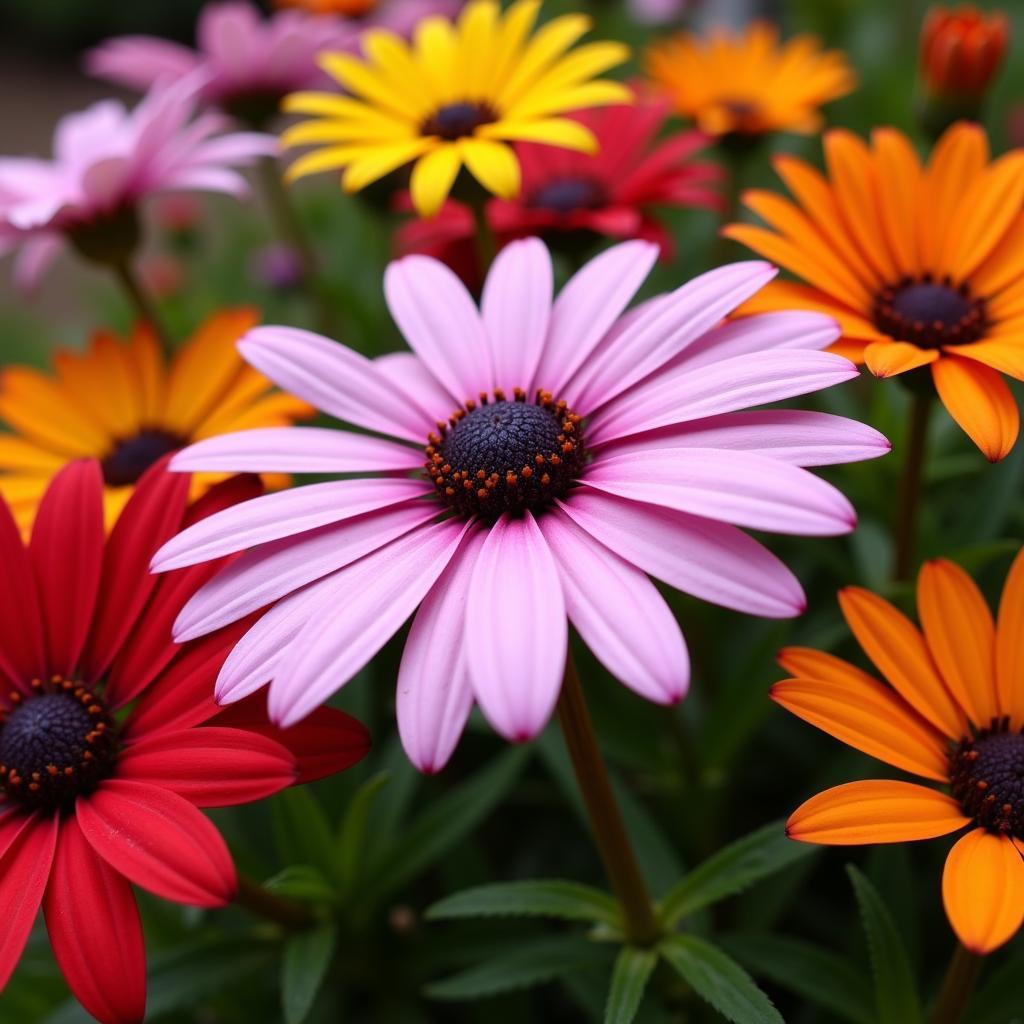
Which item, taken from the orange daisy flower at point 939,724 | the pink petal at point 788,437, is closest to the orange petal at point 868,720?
the orange daisy flower at point 939,724

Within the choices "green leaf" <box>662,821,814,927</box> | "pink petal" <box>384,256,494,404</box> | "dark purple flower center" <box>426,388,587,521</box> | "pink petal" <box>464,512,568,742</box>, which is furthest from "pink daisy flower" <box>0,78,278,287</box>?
"green leaf" <box>662,821,814,927</box>

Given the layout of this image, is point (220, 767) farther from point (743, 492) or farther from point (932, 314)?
Result: point (932, 314)

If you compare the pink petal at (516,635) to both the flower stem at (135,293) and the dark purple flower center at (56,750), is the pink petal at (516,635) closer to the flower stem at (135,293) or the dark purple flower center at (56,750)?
the dark purple flower center at (56,750)

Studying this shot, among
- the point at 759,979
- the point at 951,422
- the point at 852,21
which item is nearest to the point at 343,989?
the point at 759,979

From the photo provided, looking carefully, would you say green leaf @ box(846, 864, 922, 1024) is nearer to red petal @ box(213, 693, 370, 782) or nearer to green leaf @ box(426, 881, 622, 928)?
green leaf @ box(426, 881, 622, 928)

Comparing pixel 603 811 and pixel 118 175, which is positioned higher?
pixel 118 175

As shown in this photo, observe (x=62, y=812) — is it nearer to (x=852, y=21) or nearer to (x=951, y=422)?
(x=951, y=422)

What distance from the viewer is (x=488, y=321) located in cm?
64

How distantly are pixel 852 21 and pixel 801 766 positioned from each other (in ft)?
4.45

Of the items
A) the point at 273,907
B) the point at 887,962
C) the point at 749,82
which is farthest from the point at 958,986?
the point at 749,82

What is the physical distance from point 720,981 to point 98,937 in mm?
297

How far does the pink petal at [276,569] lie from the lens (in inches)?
19.6

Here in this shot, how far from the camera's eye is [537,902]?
59 centimetres

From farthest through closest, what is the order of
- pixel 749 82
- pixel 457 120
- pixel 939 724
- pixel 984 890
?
pixel 749 82 < pixel 457 120 < pixel 939 724 < pixel 984 890
